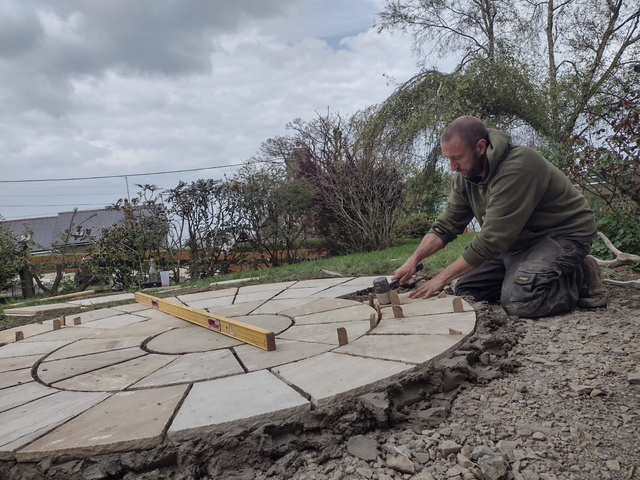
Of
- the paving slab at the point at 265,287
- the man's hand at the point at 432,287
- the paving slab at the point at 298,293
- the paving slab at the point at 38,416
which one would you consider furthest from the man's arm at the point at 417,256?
the paving slab at the point at 38,416

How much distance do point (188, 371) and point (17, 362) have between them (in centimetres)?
106

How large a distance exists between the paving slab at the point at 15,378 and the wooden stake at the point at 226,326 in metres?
0.86

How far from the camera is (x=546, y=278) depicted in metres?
2.43

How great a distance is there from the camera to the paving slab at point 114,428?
4.16 ft

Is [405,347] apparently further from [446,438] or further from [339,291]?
[339,291]

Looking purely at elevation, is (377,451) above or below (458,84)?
below

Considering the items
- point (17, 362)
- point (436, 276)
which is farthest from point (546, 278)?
point (17, 362)

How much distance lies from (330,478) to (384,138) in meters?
9.79

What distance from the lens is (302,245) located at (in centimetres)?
873

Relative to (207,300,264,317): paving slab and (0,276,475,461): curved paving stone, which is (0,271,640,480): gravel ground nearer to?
(0,276,475,461): curved paving stone

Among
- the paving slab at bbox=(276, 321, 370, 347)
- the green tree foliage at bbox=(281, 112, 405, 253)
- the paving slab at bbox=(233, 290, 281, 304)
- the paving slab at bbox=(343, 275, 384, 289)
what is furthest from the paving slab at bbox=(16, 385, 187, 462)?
the green tree foliage at bbox=(281, 112, 405, 253)

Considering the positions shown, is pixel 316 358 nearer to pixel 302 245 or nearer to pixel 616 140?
pixel 616 140

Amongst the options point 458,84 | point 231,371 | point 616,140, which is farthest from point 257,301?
point 458,84

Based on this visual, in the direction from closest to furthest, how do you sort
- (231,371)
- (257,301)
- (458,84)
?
(231,371), (257,301), (458,84)
